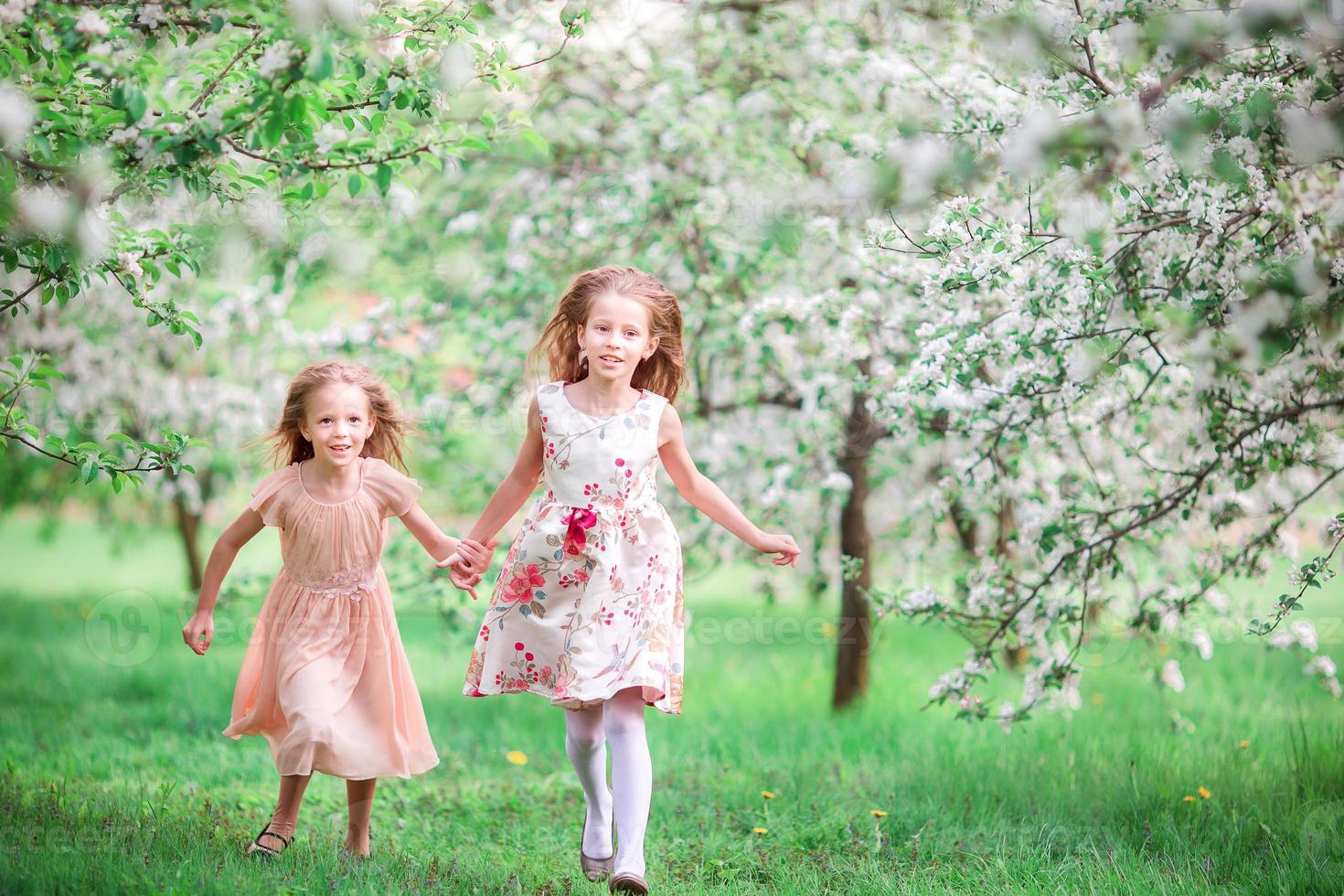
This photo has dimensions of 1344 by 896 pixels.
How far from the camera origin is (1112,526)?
3824mm

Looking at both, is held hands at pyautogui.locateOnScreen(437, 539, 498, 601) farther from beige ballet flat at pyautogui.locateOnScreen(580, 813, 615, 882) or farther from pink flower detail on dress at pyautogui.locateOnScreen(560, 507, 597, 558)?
beige ballet flat at pyautogui.locateOnScreen(580, 813, 615, 882)

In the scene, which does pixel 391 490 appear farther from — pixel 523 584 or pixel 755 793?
pixel 755 793

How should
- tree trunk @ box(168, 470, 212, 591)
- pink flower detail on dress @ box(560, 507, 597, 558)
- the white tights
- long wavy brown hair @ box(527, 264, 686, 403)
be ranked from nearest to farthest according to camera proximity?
the white tights → pink flower detail on dress @ box(560, 507, 597, 558) → long wavy brown hair @ box(527, 264, 686, 403) → tree trunk @ box(168, 470, 212, 591)

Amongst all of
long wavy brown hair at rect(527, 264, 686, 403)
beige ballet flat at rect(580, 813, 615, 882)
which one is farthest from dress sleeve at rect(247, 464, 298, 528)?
beige ballet flat at rect(580, 813, 615, 882)

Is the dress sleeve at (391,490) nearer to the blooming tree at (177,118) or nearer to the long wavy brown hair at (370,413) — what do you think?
the long wavy brown hair at (370,413)

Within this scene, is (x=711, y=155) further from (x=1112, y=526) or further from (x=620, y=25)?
(x=1112, y=526)

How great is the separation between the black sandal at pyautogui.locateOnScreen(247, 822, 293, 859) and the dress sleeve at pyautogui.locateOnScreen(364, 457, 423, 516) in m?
0.95

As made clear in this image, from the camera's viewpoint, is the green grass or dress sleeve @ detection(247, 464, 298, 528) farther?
dress sleeve @ detection(247, 464, 298, 528)

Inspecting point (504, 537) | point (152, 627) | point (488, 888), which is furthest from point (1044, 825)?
point (152, 627)

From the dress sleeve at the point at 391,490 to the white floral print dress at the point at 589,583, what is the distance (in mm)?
349

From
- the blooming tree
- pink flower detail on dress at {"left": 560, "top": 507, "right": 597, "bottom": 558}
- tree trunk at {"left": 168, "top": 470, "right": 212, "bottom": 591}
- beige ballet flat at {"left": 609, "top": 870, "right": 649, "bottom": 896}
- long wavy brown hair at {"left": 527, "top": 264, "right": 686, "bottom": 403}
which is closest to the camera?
the blooming tree

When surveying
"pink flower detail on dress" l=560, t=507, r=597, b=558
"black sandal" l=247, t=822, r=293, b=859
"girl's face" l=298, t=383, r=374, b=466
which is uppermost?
"girl's face" l=298, t=383, r=374, b=466

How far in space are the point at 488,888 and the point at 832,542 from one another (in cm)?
445

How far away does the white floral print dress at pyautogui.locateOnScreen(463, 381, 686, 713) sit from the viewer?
313 cm
